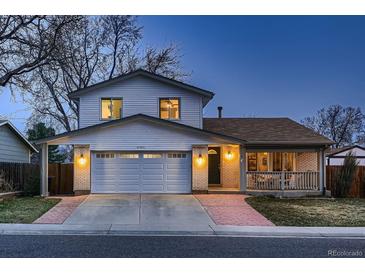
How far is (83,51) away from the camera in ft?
108

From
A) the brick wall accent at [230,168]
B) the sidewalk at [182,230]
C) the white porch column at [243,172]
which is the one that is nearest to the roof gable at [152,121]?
the white porch column at [243,172]

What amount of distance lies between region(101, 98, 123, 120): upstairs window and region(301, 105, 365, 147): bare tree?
4632cm

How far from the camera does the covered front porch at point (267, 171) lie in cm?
2050

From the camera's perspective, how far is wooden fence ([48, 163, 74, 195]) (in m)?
23.3

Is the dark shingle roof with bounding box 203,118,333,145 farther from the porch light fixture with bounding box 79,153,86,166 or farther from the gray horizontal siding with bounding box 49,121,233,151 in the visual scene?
the porch light fixture with bounding box 79,153,86,166

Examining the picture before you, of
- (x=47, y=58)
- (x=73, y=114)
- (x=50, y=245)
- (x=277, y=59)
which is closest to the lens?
(x=50, y=245)

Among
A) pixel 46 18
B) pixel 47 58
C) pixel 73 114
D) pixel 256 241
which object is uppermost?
pixel 46 18

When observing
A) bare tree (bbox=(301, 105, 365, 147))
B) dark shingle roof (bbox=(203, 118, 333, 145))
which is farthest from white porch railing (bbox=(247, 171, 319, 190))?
bare tree (bbox=(301, 105, 365, 147))

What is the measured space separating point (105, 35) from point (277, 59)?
1430 centimetres

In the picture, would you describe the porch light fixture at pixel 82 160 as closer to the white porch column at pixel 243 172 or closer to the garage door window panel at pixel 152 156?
the garage door window panel at pixel 152 156

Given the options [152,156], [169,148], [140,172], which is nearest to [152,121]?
[169,148]

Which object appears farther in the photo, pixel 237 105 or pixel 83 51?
pixel 237 105
